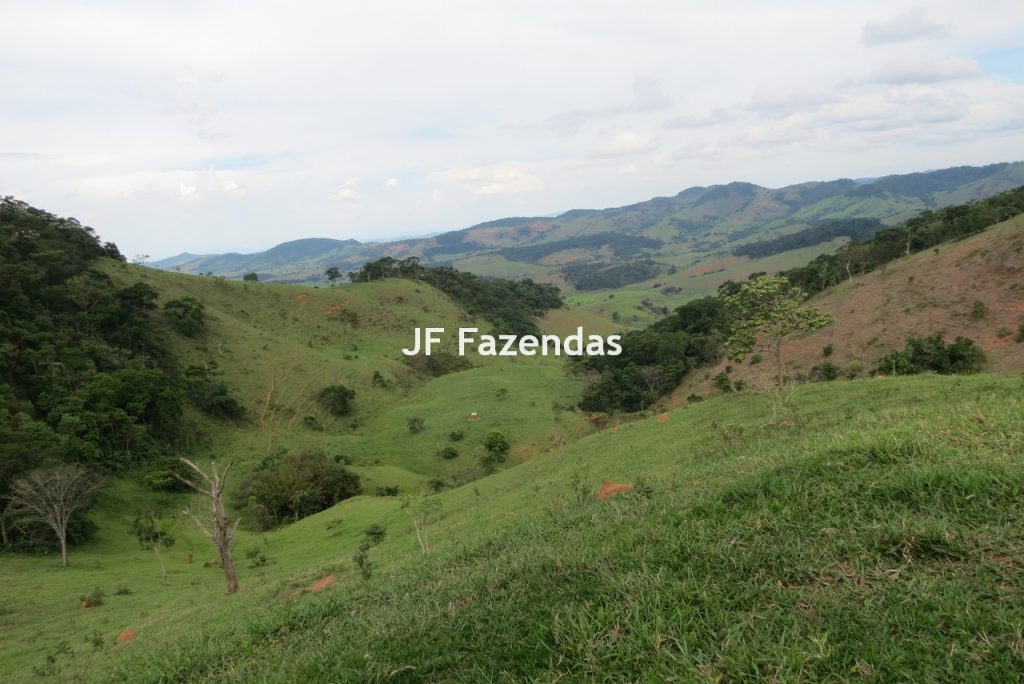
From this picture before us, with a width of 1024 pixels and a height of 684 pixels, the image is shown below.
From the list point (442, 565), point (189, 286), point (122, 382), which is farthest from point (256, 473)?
point (189, 286)

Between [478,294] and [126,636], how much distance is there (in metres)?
114

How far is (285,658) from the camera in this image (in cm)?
634

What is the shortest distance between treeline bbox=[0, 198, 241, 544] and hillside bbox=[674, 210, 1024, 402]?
51.4 metres

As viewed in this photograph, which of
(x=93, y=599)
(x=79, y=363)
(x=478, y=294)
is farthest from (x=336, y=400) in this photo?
(x=478, y=294)

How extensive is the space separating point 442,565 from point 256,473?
128ft

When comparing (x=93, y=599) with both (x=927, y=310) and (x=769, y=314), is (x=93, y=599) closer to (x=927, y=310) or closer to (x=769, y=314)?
(x=769, y=314)

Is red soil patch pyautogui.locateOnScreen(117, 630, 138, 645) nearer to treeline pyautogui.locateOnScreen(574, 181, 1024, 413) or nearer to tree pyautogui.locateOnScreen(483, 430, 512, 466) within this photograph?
tree pyautogui.locateOnScreen(483, 430, 512, 466)

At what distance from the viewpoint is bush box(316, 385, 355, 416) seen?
63.0 metres

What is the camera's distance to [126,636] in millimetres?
16141

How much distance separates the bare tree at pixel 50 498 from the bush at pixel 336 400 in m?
32.6

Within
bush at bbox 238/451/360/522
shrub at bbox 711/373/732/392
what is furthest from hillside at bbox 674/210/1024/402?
bush at bbox 238/451/360/522

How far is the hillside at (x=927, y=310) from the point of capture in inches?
1761

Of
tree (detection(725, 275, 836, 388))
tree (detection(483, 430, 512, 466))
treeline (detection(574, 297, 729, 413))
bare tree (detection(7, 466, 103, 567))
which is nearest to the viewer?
tree (detection(725, 275, 836, 388))

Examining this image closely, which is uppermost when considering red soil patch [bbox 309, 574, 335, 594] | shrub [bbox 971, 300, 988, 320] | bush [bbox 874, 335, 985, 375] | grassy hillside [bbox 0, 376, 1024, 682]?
grassy hillside [bbox 0, 376, 1024, 682]
